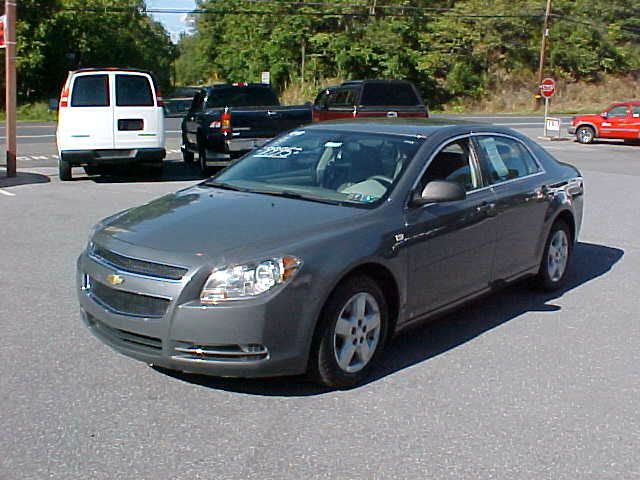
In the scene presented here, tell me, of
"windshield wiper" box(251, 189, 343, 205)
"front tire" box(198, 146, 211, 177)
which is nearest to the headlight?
"windshield wiper" box(251, 189, 343, 205)

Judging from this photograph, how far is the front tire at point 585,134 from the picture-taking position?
96.1 feet

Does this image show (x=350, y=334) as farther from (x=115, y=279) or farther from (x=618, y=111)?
(x=618, y=111)

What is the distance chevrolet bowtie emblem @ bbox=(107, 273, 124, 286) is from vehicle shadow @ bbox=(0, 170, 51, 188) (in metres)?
10.7

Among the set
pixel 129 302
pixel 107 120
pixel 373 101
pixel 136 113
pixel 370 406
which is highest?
pixel 373 101

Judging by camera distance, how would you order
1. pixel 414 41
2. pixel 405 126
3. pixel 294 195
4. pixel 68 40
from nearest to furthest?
pixel 294 195 → pixel 405 126 → pixel 68 40 → pixel 414 41

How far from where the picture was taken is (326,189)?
559cm

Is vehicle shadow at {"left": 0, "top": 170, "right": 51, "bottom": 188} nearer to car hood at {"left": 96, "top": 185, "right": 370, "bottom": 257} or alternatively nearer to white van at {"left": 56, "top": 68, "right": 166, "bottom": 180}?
white van at {"left": 56, "top": 68, "right": 166, "bottom": 180}

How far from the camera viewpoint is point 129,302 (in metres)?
4.60

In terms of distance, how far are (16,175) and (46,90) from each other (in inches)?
1352

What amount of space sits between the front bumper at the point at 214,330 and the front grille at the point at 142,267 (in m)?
0.03

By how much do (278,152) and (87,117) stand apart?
29.6 feet

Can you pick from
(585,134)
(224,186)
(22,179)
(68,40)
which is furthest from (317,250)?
(68,40)

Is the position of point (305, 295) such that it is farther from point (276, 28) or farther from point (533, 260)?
point (276, 28)

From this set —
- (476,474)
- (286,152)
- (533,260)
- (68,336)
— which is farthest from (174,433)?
(533,260)
